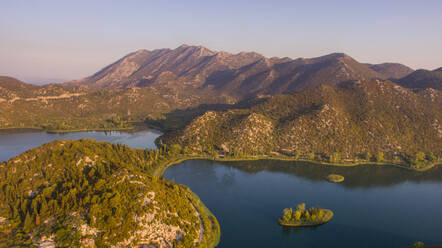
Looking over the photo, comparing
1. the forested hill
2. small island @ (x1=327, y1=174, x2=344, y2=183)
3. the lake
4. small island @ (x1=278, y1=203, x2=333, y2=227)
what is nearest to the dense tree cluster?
small island @ (x1=278, y1=203, x2=333, y2=227)

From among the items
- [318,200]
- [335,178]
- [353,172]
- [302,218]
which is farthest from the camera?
[353,172]

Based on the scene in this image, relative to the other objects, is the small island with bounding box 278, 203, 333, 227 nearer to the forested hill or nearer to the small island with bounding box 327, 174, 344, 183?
the forested hill

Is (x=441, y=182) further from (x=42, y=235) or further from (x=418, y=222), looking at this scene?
(x=42, y=235)

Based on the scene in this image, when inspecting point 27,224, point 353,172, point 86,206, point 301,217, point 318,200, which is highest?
point 86,206

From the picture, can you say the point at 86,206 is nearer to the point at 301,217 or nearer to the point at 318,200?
the point at 301,217

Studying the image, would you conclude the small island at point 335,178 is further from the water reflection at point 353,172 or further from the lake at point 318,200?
the lake at point 318,200

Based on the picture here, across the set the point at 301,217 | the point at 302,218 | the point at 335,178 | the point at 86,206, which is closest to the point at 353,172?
the point at 335,178

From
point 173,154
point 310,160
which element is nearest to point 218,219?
point 173,154

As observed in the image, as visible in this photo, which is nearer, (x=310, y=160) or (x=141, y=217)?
(x=141, y=217)
